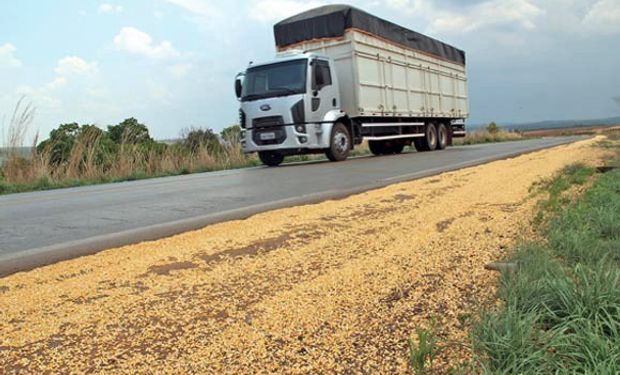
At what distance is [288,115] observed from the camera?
1351 centimetres

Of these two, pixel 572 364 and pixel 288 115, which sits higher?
pixel 288 115

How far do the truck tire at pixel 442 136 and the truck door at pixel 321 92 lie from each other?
27.2ft

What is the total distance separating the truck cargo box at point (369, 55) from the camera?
15.3m

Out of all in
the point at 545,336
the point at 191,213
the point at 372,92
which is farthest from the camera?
the point at 372,92

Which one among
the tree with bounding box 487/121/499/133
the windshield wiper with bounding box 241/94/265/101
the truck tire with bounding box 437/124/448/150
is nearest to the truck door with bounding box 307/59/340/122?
the windshield wiper with bounding box 241/94/265/101

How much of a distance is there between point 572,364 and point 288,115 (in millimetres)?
12174

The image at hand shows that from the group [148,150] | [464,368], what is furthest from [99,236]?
[148,150]

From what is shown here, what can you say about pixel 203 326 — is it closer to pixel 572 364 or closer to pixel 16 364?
pixel 16 364

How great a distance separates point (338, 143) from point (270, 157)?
2061 mm

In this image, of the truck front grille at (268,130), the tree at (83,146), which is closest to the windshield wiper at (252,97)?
the truck front grille at (268,130)

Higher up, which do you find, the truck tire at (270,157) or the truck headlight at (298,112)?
the truck headlight at (298,112)

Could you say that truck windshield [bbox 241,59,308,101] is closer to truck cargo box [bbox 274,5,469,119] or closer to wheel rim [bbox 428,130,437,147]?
truck cargo box [bbox 274,5,469,119]

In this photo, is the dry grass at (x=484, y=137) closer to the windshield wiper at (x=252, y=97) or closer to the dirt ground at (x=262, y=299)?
the windshield wiper at (x=252, y=97)

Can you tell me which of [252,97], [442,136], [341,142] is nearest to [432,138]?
[442,136]
